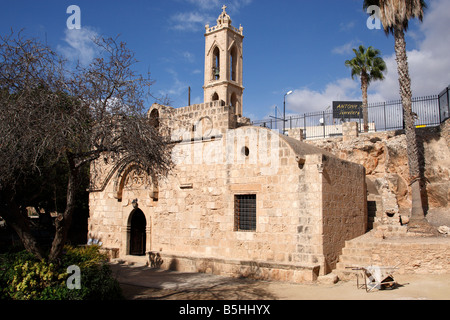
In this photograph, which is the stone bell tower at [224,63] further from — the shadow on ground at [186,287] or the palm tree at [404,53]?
the shadow on ground at [186,287]

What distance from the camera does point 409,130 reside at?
45.0ft

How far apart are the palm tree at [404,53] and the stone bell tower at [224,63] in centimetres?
1536

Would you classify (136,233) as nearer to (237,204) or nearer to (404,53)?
(237,204)

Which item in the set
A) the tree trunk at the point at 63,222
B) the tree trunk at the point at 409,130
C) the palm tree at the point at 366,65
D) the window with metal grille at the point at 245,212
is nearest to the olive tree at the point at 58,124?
the tree trunk at the point at 63,222

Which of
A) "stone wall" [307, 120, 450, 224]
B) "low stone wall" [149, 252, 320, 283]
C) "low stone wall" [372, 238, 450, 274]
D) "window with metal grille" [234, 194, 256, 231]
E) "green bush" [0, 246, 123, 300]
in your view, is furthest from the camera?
"stone wall" [307, 120, 450, 224]

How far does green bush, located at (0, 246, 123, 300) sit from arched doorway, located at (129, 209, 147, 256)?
6287 mm

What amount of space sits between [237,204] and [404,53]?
887cm

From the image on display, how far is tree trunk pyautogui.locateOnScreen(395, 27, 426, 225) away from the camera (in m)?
13.2

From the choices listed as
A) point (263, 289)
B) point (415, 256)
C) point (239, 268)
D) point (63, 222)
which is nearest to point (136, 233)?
point (239, 268)

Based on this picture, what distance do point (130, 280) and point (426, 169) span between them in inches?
495

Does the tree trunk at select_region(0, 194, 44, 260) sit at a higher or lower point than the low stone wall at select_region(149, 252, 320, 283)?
higher

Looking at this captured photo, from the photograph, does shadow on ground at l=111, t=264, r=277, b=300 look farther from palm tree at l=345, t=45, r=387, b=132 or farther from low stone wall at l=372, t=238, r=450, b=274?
palm tree at l=345, t=45, r=387, b=132

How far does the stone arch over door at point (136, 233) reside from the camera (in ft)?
44.9

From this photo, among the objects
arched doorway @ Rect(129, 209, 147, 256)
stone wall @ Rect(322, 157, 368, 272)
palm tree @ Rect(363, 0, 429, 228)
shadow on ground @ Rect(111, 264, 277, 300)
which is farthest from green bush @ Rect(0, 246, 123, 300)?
palm tree @ Rect(363, 0, 429, 228)
